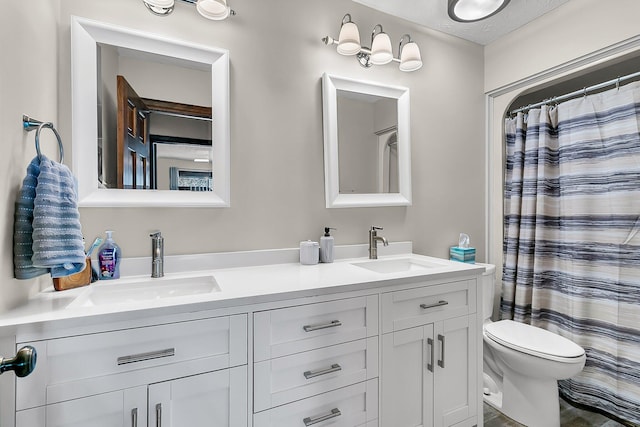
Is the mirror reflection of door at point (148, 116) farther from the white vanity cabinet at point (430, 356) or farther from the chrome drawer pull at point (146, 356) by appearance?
the white vanity cabinet at point (430, 356)

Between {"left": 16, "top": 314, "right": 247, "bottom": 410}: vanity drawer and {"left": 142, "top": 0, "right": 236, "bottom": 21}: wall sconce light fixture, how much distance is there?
131 centimetres

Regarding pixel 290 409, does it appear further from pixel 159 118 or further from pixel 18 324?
pixel 159 118

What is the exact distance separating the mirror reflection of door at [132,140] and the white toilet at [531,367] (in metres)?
2.02

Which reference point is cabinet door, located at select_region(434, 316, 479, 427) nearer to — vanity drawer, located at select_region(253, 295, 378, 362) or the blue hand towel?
vanity drawer, located at select_region(253, 295, 378, 362)

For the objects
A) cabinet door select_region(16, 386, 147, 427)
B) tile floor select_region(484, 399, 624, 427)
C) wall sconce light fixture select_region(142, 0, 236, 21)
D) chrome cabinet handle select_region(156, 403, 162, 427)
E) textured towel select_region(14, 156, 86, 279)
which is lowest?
tile floor select_region(484, 399, 624, 427)

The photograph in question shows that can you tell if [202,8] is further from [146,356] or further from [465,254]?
[465,254]

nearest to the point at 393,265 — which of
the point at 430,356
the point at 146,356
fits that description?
the point at 430,356

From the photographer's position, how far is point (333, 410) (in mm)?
1204

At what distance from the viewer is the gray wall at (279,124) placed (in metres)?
1.11

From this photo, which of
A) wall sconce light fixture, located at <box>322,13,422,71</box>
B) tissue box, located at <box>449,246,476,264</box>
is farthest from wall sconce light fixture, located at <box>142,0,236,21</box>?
tissue box, located at <box>449,246,476,264</box>

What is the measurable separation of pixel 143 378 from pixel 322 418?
0.64m

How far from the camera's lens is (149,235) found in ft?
4.65

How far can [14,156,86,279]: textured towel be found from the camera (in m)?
0.92

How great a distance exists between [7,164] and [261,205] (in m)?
0.96
